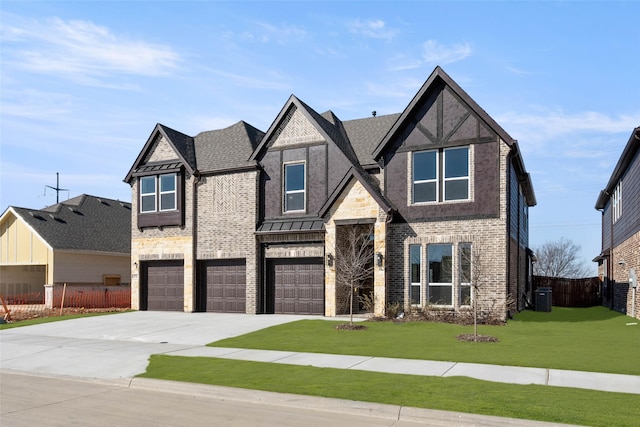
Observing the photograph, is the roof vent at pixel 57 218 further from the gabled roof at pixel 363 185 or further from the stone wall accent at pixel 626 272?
the stone wall accent at pixel 626 272

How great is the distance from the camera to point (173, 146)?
1007 inches

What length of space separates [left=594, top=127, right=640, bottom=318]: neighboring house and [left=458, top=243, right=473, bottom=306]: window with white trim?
23.5ft

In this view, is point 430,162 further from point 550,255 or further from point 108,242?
point 550,255

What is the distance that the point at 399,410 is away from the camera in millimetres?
7559

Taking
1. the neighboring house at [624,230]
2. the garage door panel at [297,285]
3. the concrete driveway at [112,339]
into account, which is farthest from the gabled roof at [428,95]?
the concrete driveway at [112,339]

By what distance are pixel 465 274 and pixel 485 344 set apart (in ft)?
18.3

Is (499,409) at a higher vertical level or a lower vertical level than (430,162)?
lower

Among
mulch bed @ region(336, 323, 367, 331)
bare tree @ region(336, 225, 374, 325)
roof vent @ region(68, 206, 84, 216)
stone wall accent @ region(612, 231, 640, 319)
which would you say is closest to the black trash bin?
stone wall accent @ region(612, 231, 640, 319)

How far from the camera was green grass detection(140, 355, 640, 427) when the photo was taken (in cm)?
719

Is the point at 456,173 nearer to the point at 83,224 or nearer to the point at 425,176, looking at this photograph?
the point at 425,176

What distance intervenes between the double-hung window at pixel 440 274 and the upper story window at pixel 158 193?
1290 centimetres

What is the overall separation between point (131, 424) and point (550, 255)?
83995 mm

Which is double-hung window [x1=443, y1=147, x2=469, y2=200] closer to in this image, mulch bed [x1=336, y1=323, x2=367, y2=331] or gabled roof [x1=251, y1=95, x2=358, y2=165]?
gabled roof [x1=251, y1=95, x2=358, y2=165]

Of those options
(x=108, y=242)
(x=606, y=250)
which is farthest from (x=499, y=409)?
(x=108, y=242)
